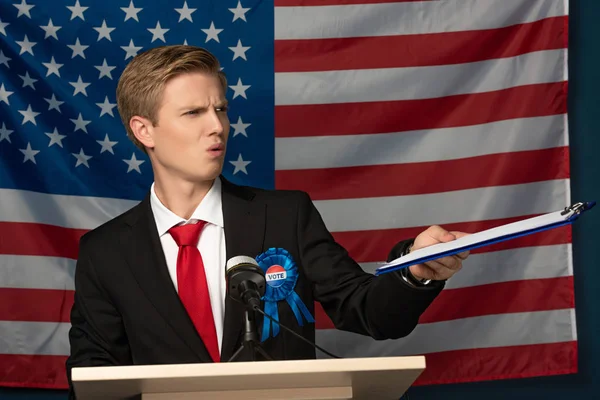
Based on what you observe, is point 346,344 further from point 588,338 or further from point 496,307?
point 588,338

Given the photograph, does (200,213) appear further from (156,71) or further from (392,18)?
(392,18)

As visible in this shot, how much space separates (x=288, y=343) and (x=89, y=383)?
0.86 metres

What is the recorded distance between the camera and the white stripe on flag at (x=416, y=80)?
3340 millimetres

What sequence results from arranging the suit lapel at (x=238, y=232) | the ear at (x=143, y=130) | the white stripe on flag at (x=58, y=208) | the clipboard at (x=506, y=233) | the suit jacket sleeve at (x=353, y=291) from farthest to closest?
1. the white stripe on flag at (x=58, y=208)
2. the ear at (x=143, y=130)
3. the suit lapel at (x=238, y=232)
4. the suit jacket sleeve at (x=353, y=291)
5. the clipboard at (x=506, y=233)

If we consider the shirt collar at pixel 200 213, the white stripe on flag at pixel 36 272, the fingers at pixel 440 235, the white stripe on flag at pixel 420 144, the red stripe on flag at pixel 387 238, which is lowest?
the fingers at pixel 440 235

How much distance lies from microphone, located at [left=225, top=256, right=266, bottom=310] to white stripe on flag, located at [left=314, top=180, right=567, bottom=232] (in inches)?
71.7

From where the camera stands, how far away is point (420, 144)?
3.37 meters

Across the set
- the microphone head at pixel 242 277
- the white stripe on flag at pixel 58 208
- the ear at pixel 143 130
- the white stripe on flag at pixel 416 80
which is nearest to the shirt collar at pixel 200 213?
the ear at pixel 143 130

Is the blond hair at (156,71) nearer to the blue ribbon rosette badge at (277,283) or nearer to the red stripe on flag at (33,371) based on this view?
the blue ribbon rosette badge at (277,283)

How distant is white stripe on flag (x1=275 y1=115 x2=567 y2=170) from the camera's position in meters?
3.32

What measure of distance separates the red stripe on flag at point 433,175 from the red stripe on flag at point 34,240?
88 centimetres

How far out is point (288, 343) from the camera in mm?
2119

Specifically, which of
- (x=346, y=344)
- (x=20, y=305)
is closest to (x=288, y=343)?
(x=346, y=344)

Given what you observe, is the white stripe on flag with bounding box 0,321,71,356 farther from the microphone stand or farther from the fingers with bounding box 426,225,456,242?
the fingers with bounding box 426,225,456,242
